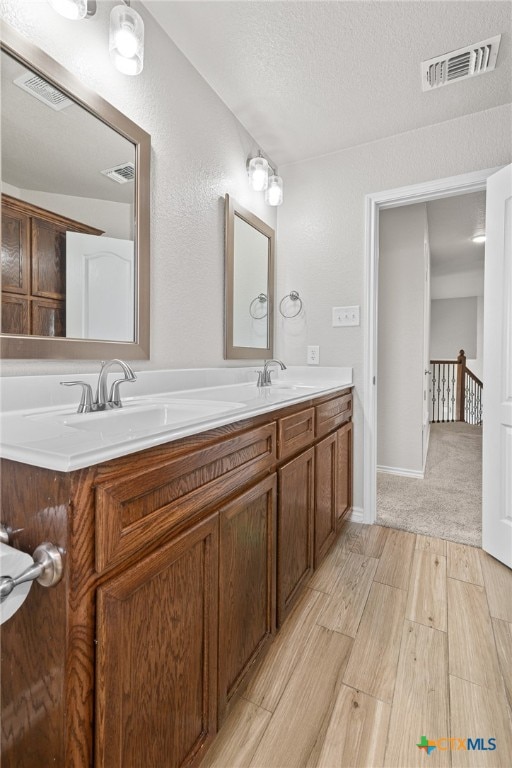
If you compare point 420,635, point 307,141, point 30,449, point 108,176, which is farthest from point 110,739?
point 307,141

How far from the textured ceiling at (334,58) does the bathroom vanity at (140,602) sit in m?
1.56

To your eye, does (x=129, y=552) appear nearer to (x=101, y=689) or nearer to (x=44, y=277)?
(x=101, y=689)

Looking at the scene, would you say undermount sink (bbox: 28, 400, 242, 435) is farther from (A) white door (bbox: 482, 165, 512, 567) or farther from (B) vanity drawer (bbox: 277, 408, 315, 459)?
(A) white door (bbox: 482, 165, 512, 567)

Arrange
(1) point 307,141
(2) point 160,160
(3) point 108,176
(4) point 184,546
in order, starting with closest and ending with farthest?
(4) point 184,546 → (3) point 108,176 → (2) point 160,160 → (1) point 307,141

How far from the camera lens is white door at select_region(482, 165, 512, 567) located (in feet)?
5.97

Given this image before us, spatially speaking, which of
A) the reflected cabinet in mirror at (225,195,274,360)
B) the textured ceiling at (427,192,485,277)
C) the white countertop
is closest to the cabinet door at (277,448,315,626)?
the white countertop

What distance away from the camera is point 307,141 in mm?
2229

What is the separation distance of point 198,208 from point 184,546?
4.90 feet

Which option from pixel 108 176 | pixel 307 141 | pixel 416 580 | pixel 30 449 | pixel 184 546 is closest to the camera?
pixel 30 449

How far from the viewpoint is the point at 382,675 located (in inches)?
46.2

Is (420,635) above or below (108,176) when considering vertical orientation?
below

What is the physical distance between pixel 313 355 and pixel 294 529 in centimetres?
131

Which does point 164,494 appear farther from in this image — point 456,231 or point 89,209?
point 456,231

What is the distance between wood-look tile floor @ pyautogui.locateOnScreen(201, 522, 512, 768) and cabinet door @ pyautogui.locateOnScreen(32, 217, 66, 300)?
132 cm
